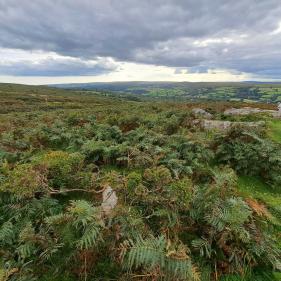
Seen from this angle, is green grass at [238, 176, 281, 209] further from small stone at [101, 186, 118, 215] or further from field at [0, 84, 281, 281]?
small stone at [101, 186, 118, 215]

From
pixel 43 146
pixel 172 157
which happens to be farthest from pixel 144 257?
pixel 43 146

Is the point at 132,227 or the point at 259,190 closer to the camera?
the point at 132,227

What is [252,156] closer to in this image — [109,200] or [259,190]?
[259,190]

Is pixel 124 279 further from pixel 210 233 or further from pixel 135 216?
pixel 210 233

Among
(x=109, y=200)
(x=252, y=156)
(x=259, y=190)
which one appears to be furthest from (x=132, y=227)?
(x=252, y=156)

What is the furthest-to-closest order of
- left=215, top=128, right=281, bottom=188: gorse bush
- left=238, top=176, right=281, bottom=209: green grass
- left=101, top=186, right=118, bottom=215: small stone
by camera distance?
left=215, top=128, right=281, bottom=188: gorse bush, left=238, top=176, right=281, bottom=209: green grass, left=101, top=186, right=118, bottom=215: small stone

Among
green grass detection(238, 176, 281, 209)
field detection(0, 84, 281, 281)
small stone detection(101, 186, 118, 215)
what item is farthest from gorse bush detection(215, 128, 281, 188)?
small stone detection(101, 186, 118, 215)

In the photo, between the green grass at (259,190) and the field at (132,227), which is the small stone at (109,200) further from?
the green grass at (259,190)

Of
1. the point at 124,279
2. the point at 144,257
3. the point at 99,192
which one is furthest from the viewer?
the point at 99,192

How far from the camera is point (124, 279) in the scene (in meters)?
4.36

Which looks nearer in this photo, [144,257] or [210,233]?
[144,257]

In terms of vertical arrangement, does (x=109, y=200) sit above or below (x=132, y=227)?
below

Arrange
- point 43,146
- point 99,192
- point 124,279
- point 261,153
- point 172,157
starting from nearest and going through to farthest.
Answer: point 124,279
point 99,192
point 172,157
point 261,153
point 43,146

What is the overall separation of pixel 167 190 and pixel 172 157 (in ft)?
10.8
